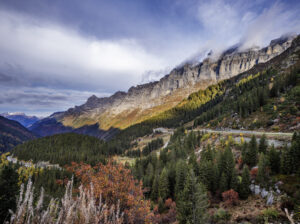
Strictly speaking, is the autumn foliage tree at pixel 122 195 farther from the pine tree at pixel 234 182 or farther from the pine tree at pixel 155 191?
the pine tree at pixel 155 191

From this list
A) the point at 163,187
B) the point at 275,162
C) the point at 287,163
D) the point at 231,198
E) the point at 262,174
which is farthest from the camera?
the point at 163,187

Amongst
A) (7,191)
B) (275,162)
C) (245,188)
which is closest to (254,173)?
(275,162)

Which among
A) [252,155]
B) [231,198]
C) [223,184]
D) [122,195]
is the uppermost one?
[122,195]

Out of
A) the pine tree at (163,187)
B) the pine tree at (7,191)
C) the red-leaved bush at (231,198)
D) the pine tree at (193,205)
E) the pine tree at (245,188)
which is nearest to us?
the pine tree at (7,191)

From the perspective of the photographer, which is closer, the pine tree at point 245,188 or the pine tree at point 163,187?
the pine tree at point 245,188

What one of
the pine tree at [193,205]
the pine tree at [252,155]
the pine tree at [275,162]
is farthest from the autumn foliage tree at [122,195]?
the pine tree at [252,155]

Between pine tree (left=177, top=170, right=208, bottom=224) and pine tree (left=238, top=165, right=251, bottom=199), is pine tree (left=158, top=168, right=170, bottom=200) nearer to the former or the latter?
pine tree (left=238, top=165, right=251, bottom=199)

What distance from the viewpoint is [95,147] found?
145m

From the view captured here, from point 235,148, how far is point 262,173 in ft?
62.4

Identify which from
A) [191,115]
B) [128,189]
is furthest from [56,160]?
[191,115]

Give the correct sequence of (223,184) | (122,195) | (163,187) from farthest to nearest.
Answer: (163,187)
(223,184)
(122,195)

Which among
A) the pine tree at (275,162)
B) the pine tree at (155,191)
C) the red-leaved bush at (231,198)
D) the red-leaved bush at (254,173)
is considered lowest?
the pine tree at (155,191)

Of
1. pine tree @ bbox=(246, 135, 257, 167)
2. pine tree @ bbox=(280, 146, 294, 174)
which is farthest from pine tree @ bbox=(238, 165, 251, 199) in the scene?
pine tree @ bbox=(246, 135, 257, 167)

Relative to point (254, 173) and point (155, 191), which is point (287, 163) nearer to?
point (254, 173)
